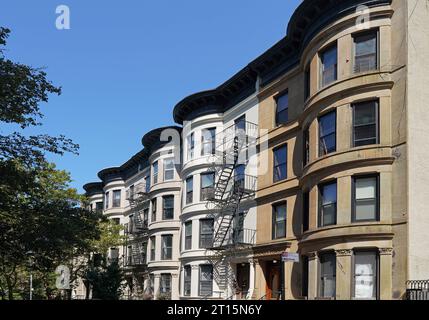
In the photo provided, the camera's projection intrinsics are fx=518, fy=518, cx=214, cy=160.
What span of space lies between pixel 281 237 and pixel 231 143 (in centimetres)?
875

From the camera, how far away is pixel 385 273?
2002 centimetres

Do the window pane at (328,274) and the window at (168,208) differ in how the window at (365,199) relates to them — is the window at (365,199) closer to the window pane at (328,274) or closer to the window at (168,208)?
the window pane at (328,274)

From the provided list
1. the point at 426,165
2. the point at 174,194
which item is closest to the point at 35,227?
the point at 426,165

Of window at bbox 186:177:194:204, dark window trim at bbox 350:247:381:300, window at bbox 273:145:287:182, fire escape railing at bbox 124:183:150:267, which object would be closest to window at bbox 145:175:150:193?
fire escape railing at bbox 124:183:150:267

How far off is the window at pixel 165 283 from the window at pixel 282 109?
19092 millimetres

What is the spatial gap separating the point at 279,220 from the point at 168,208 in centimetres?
1731

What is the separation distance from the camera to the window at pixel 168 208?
4406 cm

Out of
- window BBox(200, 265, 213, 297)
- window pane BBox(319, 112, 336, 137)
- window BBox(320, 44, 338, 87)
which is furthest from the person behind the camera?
Answer: window BBox(200, 265, 213, 297)

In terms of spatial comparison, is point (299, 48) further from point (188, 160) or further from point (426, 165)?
point (188, 160)

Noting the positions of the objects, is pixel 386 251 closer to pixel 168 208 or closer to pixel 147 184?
pixel 168 208

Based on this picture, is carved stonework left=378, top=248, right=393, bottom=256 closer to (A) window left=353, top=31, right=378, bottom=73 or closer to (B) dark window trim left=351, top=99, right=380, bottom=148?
(B) dark window trim left=351, top=99, right=380, bottom=148

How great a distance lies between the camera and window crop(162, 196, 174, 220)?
145 ft

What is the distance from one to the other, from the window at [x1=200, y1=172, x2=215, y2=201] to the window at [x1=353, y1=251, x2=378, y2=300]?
16540 mm

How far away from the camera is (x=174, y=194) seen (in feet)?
144
